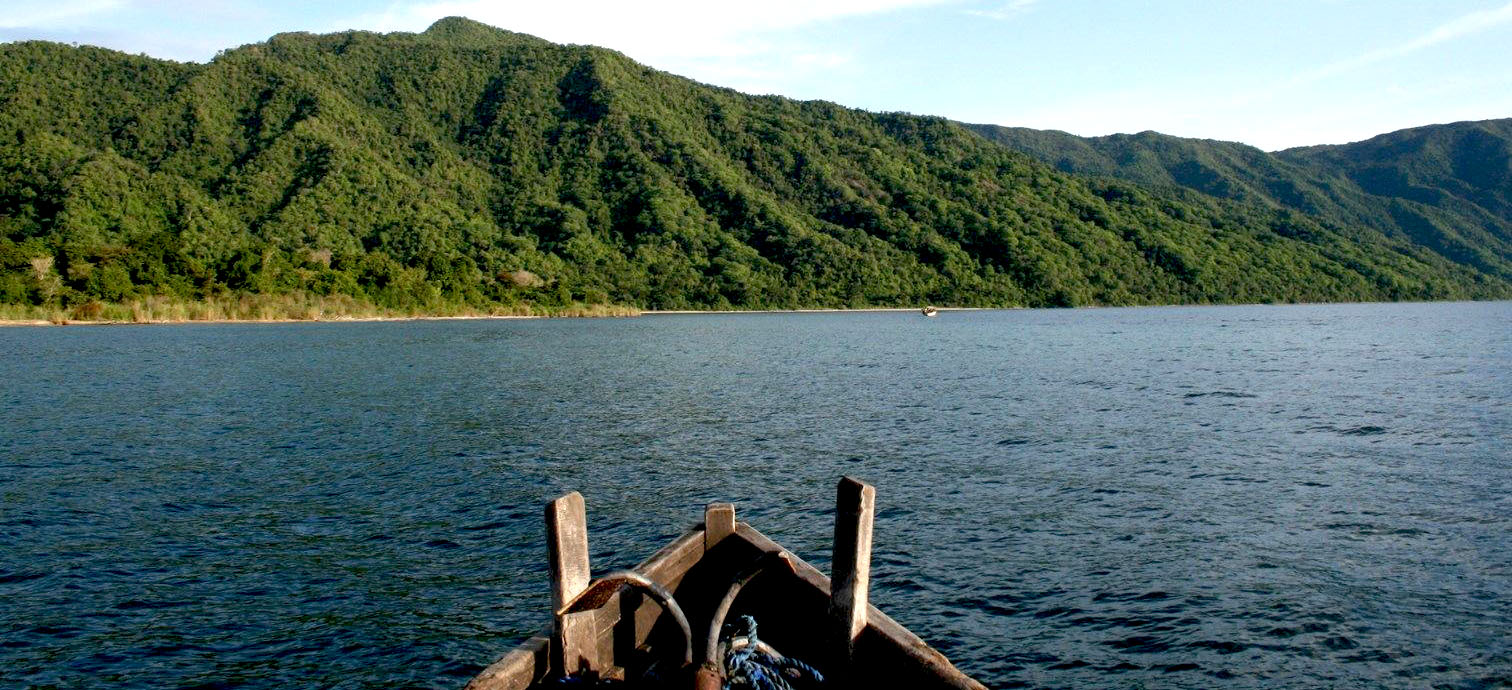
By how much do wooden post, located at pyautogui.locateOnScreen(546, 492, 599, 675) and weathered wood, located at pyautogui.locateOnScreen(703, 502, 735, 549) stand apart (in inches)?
66.1

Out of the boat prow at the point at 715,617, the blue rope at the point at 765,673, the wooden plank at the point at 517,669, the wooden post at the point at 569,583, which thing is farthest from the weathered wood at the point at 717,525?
the wooden plank at the point at 517,669

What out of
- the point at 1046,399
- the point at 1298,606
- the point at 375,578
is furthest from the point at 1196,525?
the point at 1046,399

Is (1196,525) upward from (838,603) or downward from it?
downward

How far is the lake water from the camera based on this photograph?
1401cm

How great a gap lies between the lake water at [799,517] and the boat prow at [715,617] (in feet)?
11.9

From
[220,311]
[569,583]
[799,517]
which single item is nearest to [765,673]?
[569,583]

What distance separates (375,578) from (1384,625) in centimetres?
1666

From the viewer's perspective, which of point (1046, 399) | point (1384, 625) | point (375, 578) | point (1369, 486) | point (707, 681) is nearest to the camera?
point (707, 681)

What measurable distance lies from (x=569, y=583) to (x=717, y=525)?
210 centimetres

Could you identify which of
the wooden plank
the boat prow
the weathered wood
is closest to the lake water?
the boat prow

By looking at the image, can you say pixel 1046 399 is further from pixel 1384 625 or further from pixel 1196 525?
pixel 1384 625

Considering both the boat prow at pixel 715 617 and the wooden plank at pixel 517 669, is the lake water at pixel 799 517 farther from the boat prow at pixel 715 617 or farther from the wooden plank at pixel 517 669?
the wooden plank at pixel 517 669

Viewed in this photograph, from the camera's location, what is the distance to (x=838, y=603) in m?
9.68

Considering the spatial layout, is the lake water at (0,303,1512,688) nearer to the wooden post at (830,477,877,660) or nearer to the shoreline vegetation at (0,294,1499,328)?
the wooden post at (830,477,877,660)
